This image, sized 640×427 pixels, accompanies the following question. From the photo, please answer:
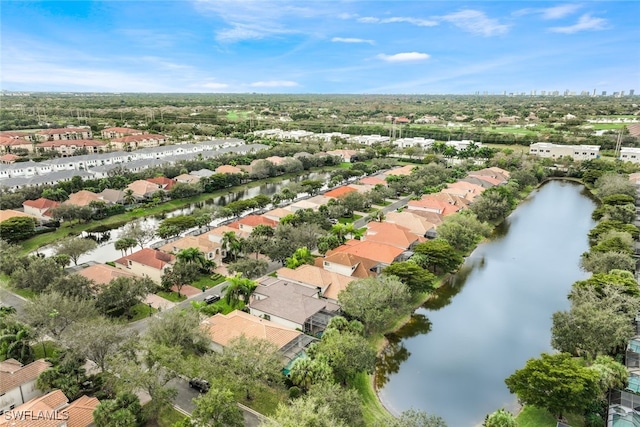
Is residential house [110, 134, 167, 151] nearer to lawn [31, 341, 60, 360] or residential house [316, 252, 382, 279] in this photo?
residential house [316, 252, 382, 279]

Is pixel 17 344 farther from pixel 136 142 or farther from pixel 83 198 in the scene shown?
pixel 136 142

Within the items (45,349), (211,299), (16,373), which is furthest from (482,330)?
(45,349)

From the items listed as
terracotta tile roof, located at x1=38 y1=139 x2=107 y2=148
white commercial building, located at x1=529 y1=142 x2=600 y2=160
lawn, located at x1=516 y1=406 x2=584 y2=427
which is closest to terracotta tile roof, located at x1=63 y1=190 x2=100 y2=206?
terracotta tile roof, located at x1=38 y1=139 x2=107 y2=148

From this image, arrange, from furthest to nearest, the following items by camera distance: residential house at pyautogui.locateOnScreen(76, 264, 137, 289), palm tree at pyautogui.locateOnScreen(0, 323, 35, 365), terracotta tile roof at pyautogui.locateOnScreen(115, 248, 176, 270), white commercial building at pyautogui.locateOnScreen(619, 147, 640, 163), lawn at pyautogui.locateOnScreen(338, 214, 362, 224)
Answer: white commercial building at pyautogui.locateOnScreen(619, 147, 640, 163)
lawn at pyautogui.locateOnScreen(338, 214, 362, 224)
terracotta tile roof at pyautogui.locateOnScreen(115, 248, 176, 270)
residential house at pyautogui.locateOnScreen(76, 264, 137, 289)
palm tree at pyautogui.locateOnScreen(0, 323, 35, 365)

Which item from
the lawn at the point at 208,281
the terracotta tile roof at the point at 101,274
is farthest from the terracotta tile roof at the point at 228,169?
the terracotta tile roof at the point at 101,274

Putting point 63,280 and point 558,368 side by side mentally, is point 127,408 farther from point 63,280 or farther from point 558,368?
point 558,368
